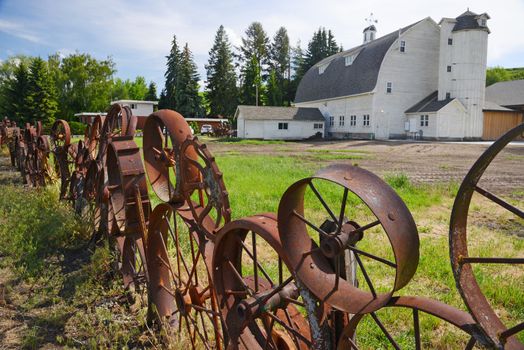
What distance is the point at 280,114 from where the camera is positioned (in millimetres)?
34938

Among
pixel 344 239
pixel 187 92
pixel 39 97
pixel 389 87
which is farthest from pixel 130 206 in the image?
pixel 187 92

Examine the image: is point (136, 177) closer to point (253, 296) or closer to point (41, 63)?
point (253, 296)

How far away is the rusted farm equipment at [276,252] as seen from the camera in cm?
119

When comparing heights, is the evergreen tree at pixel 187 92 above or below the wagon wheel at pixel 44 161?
above

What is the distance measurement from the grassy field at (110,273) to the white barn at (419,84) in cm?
2465

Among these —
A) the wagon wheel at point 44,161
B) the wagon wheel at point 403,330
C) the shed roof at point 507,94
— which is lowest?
the wagon wheel at point 403,330

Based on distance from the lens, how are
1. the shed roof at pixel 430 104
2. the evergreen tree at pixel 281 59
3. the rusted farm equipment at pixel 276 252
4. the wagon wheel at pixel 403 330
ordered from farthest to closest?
the evergreen tree at pixel 281 59
the shed roof at pixel 430 104
the wagon wheel at pixel 403 330
the rusted farm equipment at pixel 276 252

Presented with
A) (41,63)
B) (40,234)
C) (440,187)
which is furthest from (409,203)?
(41,63)

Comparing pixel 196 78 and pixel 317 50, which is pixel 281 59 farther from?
pixel 196 78

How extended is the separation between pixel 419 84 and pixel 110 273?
32374 millimetres

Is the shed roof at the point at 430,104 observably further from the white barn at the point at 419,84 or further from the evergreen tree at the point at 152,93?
the evergreen tree at the point at 152,93

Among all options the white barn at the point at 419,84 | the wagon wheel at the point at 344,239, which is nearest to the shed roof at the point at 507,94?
the white barn at the point at 419,84

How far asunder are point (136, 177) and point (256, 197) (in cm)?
409

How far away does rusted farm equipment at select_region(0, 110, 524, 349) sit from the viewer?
1.19 m
